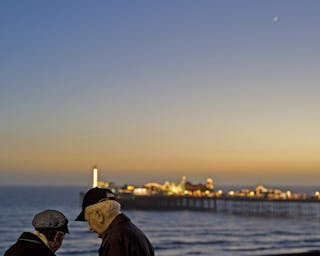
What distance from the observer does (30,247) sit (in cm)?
320

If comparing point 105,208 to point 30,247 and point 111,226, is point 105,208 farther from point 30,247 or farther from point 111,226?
point 30,247

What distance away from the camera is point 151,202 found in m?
95.2

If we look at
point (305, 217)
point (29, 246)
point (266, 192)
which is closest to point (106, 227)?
point (29, 246)

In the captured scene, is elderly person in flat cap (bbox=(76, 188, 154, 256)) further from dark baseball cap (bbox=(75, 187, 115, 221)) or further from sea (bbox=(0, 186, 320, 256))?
sea (bbox=(0, 186, 320, 256))

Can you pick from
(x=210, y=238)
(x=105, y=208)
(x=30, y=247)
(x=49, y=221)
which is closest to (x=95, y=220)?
(x=105, y=208)

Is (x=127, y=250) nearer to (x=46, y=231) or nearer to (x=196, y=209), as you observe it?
(x=46, y=231)

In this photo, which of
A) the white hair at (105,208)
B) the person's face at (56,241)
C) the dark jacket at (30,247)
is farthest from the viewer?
the white hair at (105,208)

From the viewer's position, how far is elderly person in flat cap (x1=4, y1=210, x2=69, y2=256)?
10.5 feet

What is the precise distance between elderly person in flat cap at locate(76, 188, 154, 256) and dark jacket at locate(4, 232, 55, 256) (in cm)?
30

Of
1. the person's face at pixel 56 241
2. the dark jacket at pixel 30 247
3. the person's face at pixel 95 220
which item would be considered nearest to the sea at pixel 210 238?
the person's face at pixel 95 220

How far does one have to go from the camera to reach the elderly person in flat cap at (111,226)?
3.39 m

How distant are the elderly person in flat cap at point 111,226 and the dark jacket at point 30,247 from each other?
0.30m

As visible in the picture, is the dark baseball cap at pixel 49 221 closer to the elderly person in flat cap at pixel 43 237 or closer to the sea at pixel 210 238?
the elderly person in flat cap at pixel 43 237

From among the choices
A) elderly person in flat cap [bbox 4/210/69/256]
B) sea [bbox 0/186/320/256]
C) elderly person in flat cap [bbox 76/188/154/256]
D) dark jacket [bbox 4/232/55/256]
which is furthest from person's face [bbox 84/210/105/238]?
sea [bbox 0/186/320/256]
